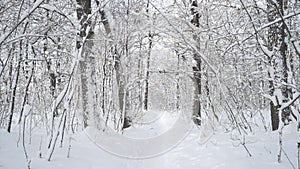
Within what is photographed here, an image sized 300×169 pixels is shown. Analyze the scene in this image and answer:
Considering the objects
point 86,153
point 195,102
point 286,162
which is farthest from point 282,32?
point 195,102

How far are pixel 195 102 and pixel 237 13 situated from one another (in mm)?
3581

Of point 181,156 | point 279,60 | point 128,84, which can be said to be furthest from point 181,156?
point 128,84

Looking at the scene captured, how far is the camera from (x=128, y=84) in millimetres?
9258

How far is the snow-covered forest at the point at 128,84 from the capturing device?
3883 millimetres

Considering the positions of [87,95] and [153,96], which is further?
[153,96]

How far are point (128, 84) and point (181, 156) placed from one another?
4.43 metres

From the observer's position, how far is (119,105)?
925 cm

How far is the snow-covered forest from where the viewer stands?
3883mm

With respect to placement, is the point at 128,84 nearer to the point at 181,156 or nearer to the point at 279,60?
the point at 181,156

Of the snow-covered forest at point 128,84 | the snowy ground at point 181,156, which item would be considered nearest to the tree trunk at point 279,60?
the snow-covered forest at point 128,84

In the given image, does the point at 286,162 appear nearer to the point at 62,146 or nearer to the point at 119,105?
the point at 62,146

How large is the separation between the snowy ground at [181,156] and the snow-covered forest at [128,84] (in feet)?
0.06

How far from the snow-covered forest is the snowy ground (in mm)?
18

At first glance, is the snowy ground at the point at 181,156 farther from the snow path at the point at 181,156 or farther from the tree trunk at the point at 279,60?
the tree trunk at the point at 279,60
